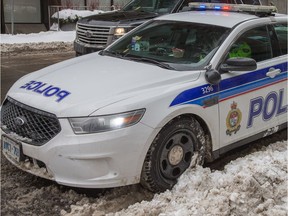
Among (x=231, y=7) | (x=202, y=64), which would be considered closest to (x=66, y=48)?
(x=231, y=7)

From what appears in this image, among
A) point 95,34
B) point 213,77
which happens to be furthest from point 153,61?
point 95,34

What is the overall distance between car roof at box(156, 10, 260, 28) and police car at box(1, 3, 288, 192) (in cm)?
1

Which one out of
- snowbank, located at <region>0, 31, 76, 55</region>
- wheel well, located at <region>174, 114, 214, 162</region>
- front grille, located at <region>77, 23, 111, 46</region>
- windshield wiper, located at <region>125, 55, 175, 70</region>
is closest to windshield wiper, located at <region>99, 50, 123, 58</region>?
windshield wiper, located at <region>125, 55, 175, 70</region>

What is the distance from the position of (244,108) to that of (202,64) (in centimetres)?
65

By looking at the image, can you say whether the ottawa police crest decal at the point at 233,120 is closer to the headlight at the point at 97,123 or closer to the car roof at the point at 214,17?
the car roof at the point at 214,17

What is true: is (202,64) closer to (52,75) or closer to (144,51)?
(144,51)

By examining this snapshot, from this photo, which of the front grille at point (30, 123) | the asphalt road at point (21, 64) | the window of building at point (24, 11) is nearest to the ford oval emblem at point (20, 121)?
the front grille at point (30, 123)

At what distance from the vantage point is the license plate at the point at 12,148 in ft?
12.3

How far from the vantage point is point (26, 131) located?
12.3 ft

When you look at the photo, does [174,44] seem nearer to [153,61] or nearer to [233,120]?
[153,61]

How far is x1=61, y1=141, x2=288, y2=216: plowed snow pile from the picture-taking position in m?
3.47

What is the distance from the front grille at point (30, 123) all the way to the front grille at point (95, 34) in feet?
15.4

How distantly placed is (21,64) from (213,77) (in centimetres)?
760

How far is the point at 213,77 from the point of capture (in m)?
4.12
